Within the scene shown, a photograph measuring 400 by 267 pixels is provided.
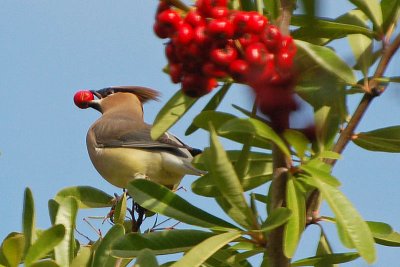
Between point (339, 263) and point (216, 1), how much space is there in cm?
85

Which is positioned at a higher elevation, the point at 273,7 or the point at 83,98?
the point at 273,7

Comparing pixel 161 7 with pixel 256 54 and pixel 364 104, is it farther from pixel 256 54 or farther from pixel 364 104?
pixel 364 104

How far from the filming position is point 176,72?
1461mm

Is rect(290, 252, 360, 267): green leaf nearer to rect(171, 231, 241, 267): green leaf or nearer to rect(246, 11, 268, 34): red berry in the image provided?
rect(171, 231, 241, 267): green leaf

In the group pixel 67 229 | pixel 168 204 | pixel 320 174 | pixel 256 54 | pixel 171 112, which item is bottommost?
pixel 67 229

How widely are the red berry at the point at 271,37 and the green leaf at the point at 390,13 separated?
1.46ft

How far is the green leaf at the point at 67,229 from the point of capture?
6.70 ft

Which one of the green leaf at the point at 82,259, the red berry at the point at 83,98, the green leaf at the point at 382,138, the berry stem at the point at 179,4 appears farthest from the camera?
the red berry at the point at 83,98

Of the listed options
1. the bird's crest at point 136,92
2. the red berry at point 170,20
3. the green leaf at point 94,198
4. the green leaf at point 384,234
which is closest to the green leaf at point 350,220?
the green leaf at point 384,234

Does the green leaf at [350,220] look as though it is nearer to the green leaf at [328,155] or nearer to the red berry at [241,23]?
the green leaf at [328,155]

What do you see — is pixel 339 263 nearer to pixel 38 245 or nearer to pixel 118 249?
pixel 118 249

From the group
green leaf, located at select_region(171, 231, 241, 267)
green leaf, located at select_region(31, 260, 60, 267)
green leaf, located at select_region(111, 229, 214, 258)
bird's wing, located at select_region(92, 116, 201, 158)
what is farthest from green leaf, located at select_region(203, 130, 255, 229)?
bird's wing, located at select_region(92, 116, 201, 158)

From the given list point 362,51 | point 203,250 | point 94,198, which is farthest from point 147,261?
point 94,198

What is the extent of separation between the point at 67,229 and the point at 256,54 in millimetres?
1084
